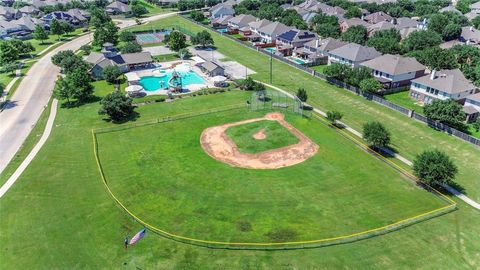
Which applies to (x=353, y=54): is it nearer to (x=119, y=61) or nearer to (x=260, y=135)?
(x=260, y=135)

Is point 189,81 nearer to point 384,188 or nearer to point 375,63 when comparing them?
point 375,63

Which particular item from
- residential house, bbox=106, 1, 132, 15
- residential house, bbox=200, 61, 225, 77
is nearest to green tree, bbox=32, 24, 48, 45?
residential house, bbox=106, 1, 132, 15

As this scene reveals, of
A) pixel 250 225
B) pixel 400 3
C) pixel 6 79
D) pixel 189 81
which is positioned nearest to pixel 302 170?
pixel 250 225

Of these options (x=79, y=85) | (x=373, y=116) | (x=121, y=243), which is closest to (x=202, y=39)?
(x=79, y=85)

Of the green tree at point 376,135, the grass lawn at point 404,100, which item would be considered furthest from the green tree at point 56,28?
the green tree at point 376,135

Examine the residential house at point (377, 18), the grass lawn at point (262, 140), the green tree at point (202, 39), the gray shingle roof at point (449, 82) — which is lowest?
the grass lawn at point (262, 140)

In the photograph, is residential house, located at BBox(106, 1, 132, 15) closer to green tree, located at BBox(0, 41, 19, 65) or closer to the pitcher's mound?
green tree, located at BBox(0, 41, 19, 65)

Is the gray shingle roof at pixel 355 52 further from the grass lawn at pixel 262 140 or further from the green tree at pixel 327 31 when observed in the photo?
the grass lawn at pixel 262 140
